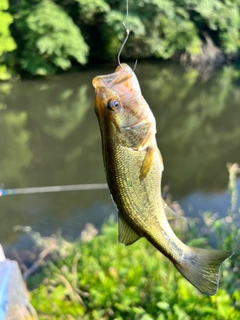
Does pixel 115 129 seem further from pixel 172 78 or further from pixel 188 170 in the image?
pixel 172 78

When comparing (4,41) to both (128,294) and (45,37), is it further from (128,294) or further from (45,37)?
(128,294)

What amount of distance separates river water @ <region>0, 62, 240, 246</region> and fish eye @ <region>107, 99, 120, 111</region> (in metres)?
4.69

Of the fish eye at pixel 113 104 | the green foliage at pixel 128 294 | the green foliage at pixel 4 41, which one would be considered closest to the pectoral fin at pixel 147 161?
the fish eye at pixel 113 104

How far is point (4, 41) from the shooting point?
13531 millimetres

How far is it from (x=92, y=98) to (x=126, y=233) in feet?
39.9

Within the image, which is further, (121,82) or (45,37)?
(45,37)

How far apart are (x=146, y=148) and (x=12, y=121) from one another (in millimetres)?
9728

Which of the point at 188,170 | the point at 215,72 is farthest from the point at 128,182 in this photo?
the point at 215,72

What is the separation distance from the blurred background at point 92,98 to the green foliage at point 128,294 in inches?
65.3

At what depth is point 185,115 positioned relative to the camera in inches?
471

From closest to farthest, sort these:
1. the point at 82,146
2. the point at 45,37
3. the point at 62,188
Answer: the point at 62,188 < the point at 82,146 < the point at 45,37

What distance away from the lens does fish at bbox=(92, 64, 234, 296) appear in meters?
1.15

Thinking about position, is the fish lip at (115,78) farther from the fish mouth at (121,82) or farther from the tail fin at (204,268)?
the tail fin at (204,268)

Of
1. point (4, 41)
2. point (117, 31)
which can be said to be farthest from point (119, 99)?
point (117, 31)
